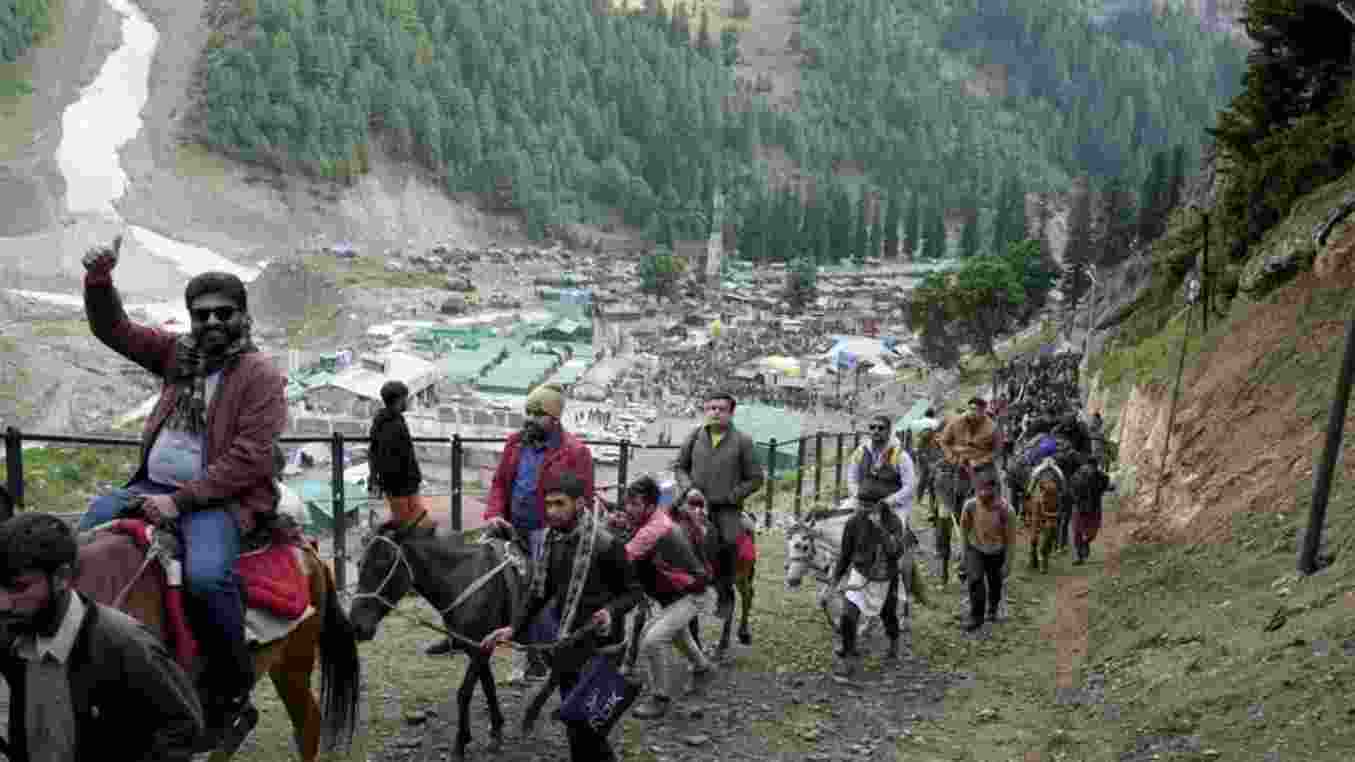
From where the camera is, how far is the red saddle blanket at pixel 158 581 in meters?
A: 4.76

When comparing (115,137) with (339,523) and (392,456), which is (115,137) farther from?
(392,456)

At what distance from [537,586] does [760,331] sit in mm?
84697

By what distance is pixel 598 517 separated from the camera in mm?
6551

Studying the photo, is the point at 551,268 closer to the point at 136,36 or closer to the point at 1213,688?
the point at 136,36

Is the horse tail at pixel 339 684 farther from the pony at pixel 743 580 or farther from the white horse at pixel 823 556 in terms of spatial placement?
the white horse at pixel 823 556

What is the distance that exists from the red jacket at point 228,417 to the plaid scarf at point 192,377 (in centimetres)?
3

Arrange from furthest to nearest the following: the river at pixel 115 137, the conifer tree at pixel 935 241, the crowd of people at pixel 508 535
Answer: the conifer tree at pixel 935 241
the river at pixel 115 137
the crowd of people at pixel 508 535

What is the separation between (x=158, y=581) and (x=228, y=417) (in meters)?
0.74

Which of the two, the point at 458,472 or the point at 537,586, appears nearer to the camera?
the point at 537,586

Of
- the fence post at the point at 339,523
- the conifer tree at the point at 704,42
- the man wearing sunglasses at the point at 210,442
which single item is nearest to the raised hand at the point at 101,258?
the man wearing sunglasses at the point at 210,442

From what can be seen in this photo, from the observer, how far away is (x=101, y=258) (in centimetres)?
507

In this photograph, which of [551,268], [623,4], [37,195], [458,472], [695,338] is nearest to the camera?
[458,472]

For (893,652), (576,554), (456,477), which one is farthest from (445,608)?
(893,652)

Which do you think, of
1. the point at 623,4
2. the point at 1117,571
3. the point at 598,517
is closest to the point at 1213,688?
the point at 598,517
